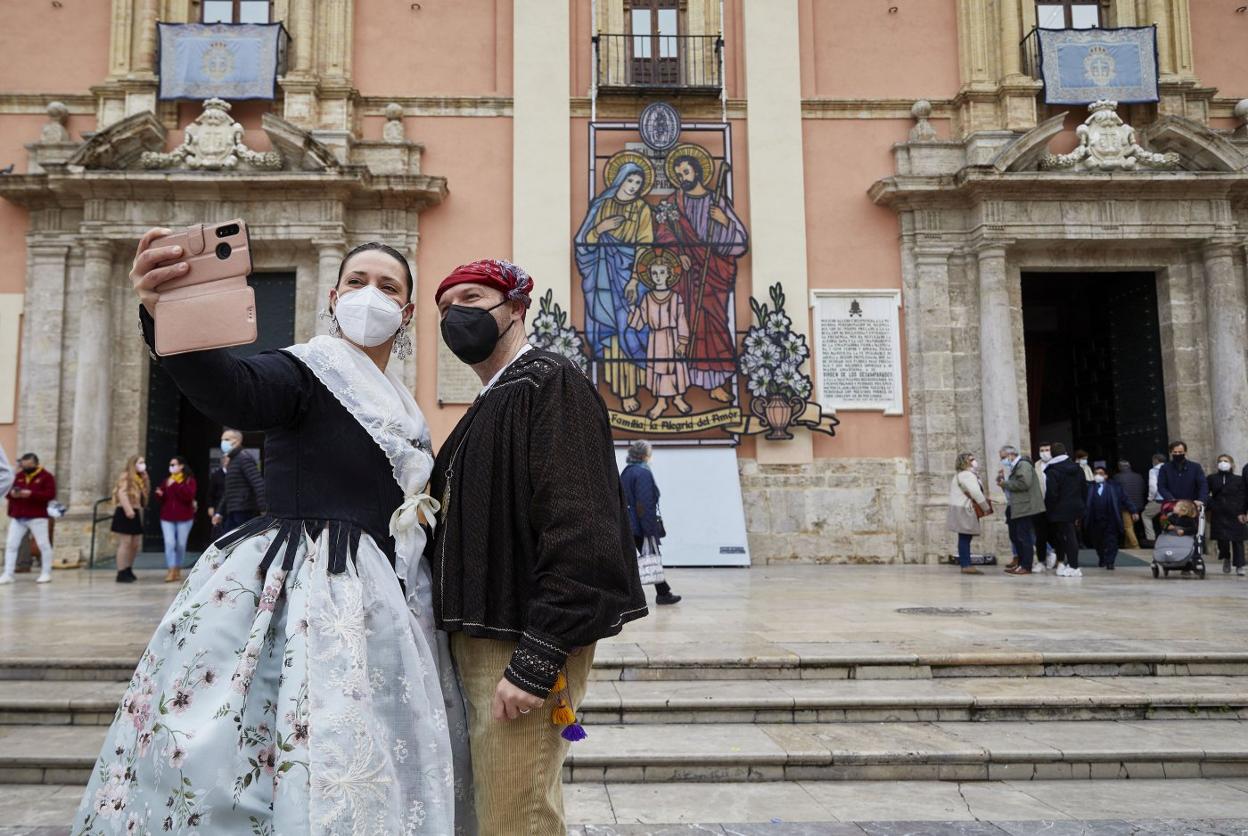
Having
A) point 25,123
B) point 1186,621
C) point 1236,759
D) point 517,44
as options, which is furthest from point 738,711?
point 25,123

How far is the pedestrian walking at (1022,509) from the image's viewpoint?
11.0 m

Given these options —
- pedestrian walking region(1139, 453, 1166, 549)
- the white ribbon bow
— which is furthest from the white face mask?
pedestrian walking region(1139, 453, 1166, 549)

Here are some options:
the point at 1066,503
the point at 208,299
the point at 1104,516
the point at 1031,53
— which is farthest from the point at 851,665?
the point at 1031,53

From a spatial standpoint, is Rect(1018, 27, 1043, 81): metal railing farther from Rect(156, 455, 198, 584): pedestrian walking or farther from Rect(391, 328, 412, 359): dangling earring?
Rect(391, 328, 412, 359): dangling earring

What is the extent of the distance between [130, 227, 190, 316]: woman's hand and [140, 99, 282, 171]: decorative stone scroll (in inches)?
481

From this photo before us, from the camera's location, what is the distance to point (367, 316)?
2100mm

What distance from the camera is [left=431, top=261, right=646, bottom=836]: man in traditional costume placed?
71.9 inches

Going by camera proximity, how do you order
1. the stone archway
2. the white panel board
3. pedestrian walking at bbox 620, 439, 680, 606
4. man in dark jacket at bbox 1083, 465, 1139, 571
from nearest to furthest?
pedestrian walking at bbox 620, 439, 680, 606
man in dark jacket at bbox 1083, 465, 1139, 571
the white panel board
the stone archway

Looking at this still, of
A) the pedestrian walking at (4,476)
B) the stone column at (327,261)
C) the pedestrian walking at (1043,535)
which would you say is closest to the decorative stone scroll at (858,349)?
the pedestrian walking at (1043,535)

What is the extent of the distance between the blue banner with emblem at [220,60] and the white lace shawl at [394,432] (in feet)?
41.6

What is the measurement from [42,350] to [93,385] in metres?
1.01

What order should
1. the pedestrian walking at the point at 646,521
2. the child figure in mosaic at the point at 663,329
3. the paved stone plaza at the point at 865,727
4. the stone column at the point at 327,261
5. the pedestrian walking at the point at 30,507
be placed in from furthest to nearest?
the child figure in mosaic at the point at 663,329 < the stone column at the point at 327,261 < the pedestrian walking at the point at 30,507 < the pedestrian walking at the point at 646,521 < the paved stone plaza at the point at 865,727

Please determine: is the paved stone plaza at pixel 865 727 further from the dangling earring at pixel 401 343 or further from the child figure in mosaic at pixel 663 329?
the child figure in mosaic at pixel 663 329

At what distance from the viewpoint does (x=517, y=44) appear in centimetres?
1363
